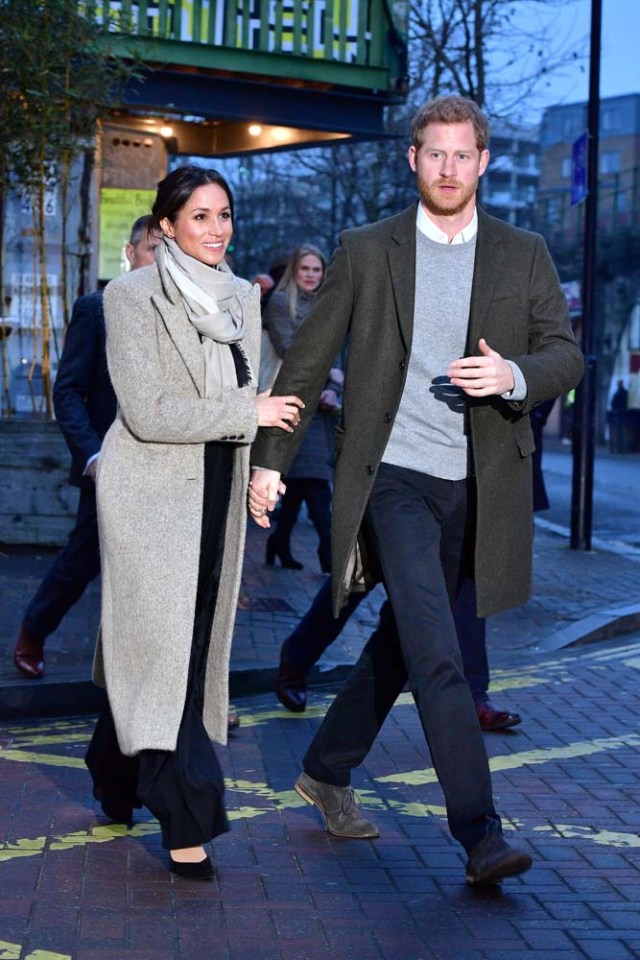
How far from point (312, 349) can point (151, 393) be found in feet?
1.92

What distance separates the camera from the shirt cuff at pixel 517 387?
14.3 feet

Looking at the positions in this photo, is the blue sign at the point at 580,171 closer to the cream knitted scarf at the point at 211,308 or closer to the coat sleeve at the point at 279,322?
the coat sleeve at the point at 279,322

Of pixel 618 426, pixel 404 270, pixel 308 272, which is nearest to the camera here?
pixel 404 270

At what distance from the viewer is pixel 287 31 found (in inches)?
574

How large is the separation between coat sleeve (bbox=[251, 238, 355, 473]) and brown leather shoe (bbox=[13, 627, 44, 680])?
2.77m

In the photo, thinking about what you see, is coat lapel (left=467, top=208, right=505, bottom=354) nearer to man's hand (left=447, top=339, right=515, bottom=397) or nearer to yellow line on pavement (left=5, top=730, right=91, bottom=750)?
man's hand (left=447, top=339, right=515, bottom=397)

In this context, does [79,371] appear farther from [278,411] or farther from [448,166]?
[448,166]

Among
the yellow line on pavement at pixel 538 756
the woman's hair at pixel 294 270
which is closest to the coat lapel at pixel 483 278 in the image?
the yellow line on pavement at pixel 538 756

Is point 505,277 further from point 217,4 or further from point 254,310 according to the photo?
point 217,4

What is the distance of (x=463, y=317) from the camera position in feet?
15.1

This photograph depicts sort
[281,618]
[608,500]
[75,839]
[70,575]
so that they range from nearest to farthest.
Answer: [75,839] → [70,575] → [281,618] → [608,500]

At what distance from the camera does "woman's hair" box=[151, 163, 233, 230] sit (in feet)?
14.5

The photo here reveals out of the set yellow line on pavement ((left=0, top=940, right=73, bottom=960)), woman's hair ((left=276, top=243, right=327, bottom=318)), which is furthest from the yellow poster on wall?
yellow line on pavement ((left=0, top=940, right=73, bottom=960))

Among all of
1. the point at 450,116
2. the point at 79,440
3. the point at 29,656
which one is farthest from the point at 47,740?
the point at 450,116
